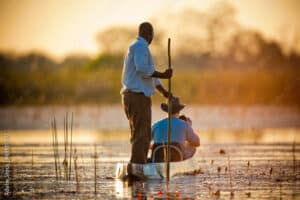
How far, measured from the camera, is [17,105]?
34.3 m

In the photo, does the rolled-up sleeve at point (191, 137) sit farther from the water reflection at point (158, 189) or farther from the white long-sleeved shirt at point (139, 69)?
the white long-sleeved shirt at point (139, 69)

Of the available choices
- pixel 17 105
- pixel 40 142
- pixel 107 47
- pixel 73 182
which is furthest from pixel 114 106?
pixel 73 182

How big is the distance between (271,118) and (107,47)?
22377 millimetres

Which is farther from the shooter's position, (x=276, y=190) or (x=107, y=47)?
(x=107, y=47)

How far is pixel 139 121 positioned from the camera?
15406 millimetres

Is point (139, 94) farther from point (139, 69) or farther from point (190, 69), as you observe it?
point (190, 69)

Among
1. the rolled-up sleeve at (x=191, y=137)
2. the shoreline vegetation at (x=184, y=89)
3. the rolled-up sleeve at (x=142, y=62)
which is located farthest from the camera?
the shoreline vegetation at (x=184, y=89)

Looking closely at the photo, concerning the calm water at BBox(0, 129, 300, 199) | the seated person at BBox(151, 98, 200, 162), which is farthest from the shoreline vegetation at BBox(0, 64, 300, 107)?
the seated person at BBox(151, 98, 200, 162)

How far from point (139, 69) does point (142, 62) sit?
11 centimetres

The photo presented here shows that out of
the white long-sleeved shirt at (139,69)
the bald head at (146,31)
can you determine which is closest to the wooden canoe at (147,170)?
the white long-sleeved shirt at (139,69)

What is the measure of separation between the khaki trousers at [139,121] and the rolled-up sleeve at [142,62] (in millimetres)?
363

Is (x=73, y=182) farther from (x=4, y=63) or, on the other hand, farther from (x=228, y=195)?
(x=4, y=63)

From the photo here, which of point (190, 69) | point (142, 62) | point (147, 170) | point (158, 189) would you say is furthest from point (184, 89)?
point (158, 189)

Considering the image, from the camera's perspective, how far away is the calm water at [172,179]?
45.7 ft
